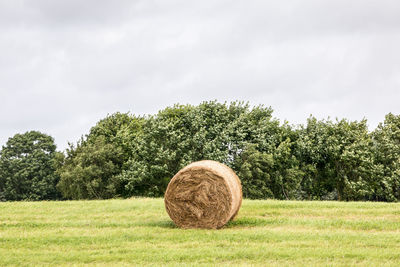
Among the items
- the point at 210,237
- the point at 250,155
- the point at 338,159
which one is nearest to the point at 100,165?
the point at 250,155

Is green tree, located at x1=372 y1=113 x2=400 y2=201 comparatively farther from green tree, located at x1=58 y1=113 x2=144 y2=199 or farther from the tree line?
green tree, located at x1=58 y1=113 x2=144 y2=199

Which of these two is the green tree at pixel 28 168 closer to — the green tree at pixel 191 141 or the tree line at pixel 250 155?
the tree line at pixel 250 155

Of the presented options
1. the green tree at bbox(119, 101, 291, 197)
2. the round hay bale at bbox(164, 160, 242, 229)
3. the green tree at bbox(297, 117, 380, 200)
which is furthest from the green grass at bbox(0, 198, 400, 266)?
the green tree at bbox(297, 117, 380, 200)

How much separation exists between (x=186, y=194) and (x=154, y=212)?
383 cm

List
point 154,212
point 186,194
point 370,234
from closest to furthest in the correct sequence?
point 370,234
point 186,194
point 154,212

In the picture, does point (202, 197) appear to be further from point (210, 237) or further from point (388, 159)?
point (388, 159)

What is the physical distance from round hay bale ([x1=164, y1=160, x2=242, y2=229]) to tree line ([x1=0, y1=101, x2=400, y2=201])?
1998 centimetres

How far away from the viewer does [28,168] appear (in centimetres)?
4653

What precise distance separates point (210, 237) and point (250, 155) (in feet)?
75.3

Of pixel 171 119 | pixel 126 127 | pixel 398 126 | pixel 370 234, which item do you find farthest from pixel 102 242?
pixel 398 126

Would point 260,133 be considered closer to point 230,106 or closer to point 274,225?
point 230,106

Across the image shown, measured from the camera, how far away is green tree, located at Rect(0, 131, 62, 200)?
46.3m

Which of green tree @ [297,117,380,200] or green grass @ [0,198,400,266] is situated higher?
green tree @ [297,117,380,200]

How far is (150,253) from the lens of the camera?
31.5 ft
